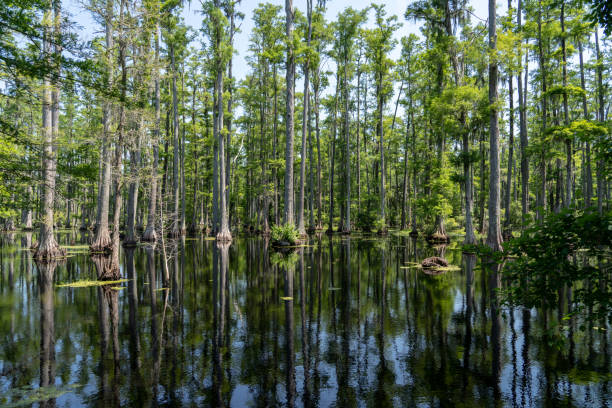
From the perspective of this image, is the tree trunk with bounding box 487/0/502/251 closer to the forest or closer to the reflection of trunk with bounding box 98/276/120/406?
the forest

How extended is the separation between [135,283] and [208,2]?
2434cm

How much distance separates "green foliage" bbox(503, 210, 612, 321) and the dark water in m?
0.33

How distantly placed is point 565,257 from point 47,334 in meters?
9.25

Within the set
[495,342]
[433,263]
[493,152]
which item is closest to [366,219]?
[493,152]

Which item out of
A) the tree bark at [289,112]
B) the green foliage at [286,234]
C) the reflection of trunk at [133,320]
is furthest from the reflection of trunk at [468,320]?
the tree bark at [289,112]

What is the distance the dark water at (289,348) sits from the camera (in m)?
4.90

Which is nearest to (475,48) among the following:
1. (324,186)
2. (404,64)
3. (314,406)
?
(404,64)

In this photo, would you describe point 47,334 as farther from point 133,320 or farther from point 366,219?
point 366,219

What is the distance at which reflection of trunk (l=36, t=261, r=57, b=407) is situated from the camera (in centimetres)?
550

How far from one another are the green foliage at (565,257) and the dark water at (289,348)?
0.33 m

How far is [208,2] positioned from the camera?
1109 inches

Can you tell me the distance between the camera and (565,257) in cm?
306

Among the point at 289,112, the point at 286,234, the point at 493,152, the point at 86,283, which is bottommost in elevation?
the point at 86,283

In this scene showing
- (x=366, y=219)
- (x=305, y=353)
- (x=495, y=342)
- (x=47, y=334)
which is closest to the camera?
(x=305, y=353)
